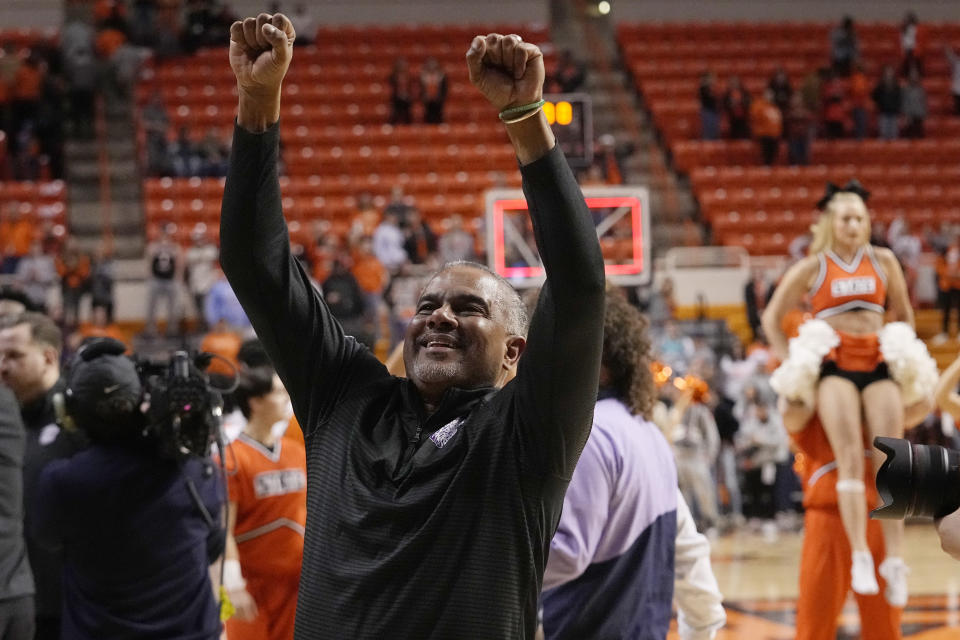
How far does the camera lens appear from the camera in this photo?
2184 millimetres

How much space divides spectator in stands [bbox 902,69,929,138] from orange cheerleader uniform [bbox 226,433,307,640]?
16.3 m

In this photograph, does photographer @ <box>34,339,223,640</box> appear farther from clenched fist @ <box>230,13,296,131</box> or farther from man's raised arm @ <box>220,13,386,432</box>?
clenched fist @ <box>230,13,296,131</box>

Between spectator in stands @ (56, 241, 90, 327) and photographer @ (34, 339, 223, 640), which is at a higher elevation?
photographer @ (34, 339, 223, 640)

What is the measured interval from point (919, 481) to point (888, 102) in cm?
1753

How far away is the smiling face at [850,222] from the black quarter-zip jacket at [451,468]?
11.9ft

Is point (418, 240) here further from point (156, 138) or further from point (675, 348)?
point (156, 138)

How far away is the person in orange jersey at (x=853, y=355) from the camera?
16.3 ft

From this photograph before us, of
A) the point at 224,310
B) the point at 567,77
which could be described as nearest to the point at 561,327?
the point at 224,310

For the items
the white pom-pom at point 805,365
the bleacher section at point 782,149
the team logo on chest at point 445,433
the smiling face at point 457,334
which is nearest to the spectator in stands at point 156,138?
the bleacher section at point 782,149

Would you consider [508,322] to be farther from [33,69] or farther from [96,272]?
[33,69]

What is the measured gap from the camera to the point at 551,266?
81.2 inches

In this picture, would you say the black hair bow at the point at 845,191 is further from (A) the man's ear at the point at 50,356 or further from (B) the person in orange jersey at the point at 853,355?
(A) the man's ear at the point at 50,356

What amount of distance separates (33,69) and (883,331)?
14.6 m

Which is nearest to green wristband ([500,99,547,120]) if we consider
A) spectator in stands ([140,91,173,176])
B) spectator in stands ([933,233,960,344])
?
spectator in stands ([933,233,960,344])
